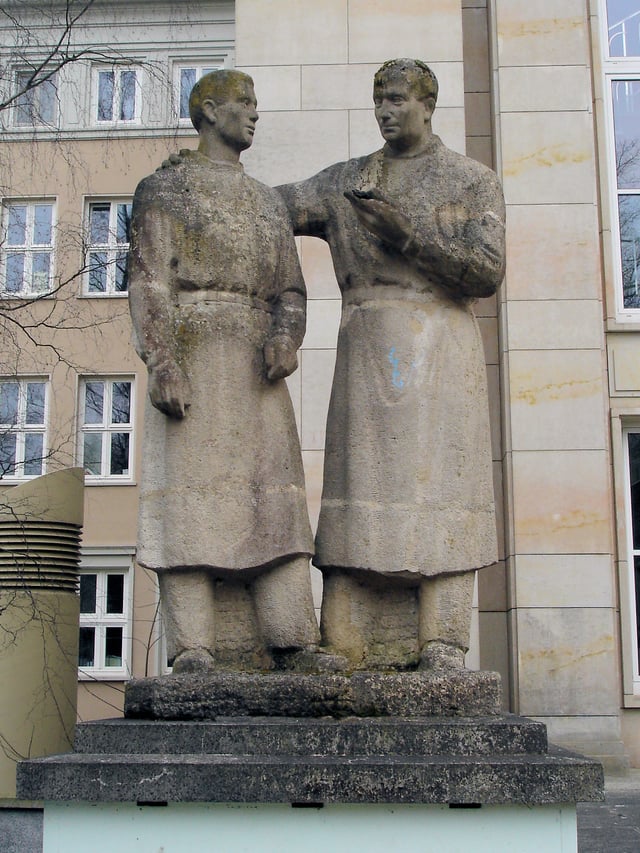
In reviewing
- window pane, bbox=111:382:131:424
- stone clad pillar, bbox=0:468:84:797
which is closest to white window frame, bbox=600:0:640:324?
stone clad pillar, bbox=0:468:84:797

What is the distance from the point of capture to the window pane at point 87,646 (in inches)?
1109

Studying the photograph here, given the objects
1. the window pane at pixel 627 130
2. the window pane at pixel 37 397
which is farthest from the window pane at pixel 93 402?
the window pane at pixel 627 130

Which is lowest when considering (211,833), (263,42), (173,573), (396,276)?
(211,833)

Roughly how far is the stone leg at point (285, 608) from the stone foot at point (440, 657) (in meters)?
→ 0.51

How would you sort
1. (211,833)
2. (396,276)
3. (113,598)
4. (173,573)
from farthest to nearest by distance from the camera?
1. (113,598)
2. (396,276)
3. (173,573)
4. (211,833)

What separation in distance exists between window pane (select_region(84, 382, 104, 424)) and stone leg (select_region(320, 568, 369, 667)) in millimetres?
23627

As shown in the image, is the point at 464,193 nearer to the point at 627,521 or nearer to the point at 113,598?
the point at 627,521

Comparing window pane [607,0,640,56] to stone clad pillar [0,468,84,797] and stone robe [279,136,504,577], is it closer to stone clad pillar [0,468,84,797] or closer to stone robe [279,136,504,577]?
stone clad pillar [0,468,84,797]

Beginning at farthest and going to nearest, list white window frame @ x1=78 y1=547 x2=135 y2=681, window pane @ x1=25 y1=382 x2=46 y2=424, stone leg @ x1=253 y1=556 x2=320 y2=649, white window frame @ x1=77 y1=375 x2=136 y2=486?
white window frame @ x1=77 y1=375 x2=136 y2=486 < window pane @ x1=25 y1=382 x2=46 y2=424 < white window frame @ x1=78 y1=547 x2=135 y2=681 < stone leg @ x1=253 y1=556 x2=320 y2=649

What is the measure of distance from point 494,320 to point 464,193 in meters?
6.56

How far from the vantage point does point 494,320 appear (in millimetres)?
12609

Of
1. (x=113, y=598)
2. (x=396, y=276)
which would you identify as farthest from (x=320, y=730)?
(x=113, y=598)

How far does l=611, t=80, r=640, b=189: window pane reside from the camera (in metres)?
13.2

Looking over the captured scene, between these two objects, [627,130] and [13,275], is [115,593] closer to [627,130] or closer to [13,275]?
[13,275]
